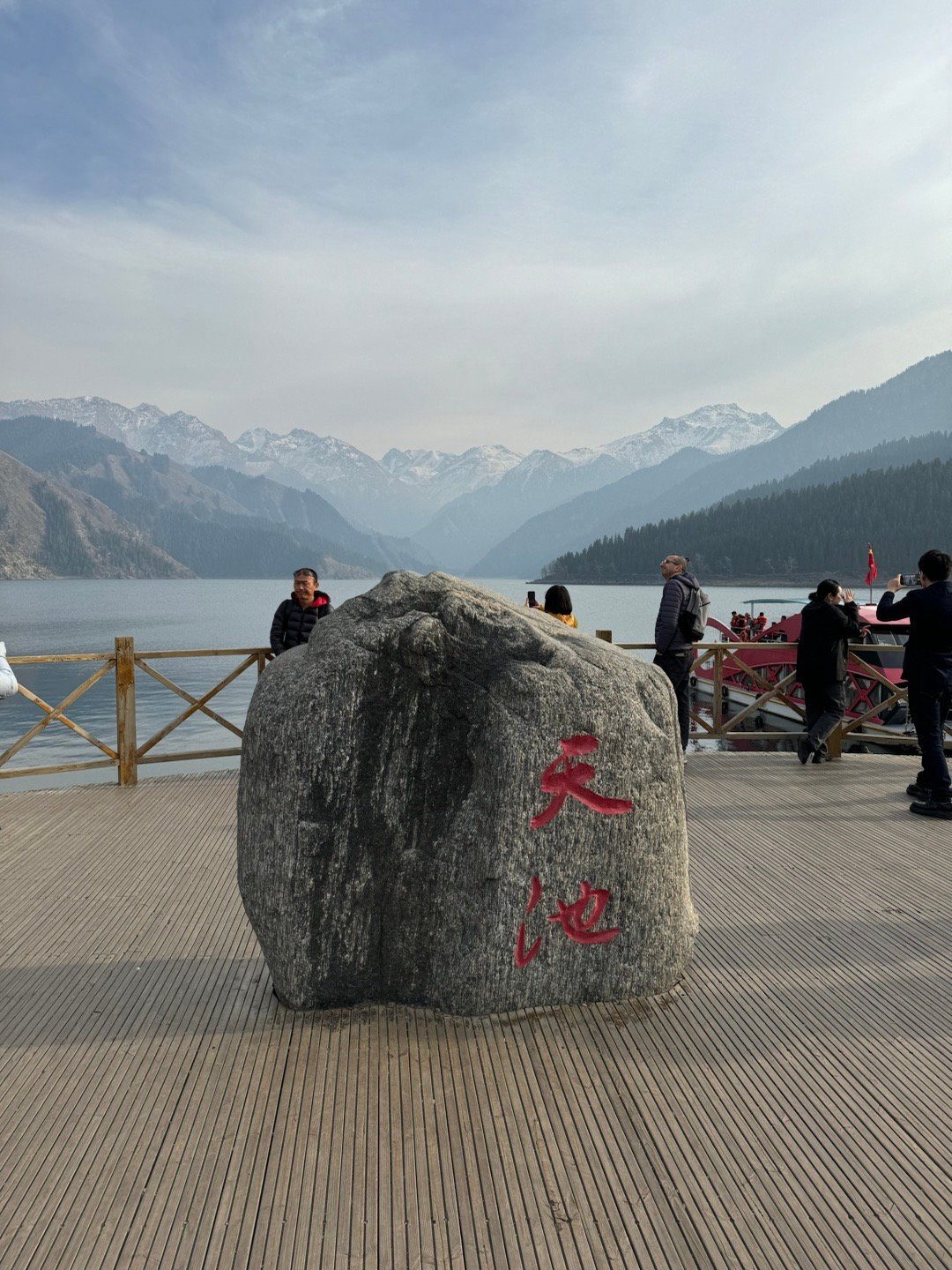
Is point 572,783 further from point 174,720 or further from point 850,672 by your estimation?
point 850,672

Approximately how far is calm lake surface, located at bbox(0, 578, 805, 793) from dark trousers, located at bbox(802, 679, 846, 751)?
152 inches

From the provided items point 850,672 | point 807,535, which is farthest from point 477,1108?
point 807,535

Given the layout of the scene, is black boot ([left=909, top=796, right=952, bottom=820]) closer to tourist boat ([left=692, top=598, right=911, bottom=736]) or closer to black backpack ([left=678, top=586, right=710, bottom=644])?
tourist boat ([left=692, top=598, right=911, bottom=736])

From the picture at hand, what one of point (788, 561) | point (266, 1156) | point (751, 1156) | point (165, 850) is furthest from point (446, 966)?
point (788, 561)

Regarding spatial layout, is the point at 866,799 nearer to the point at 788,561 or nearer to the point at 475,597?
the point at 475,597

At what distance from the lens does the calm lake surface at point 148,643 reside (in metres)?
19.9

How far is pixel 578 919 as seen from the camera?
345 centimetres

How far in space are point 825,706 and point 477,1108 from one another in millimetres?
6203

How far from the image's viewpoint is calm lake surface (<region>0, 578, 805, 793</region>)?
1989 centimetres

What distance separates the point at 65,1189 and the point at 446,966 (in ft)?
4.91

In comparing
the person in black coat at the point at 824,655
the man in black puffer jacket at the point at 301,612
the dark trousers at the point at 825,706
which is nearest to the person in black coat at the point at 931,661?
the person in black coat at the point at 824,655

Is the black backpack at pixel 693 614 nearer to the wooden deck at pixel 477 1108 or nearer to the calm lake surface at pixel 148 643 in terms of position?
the calm lake surface at pixel 148 643

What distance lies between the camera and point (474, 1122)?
2.74m

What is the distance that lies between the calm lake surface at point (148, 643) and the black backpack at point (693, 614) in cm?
209
